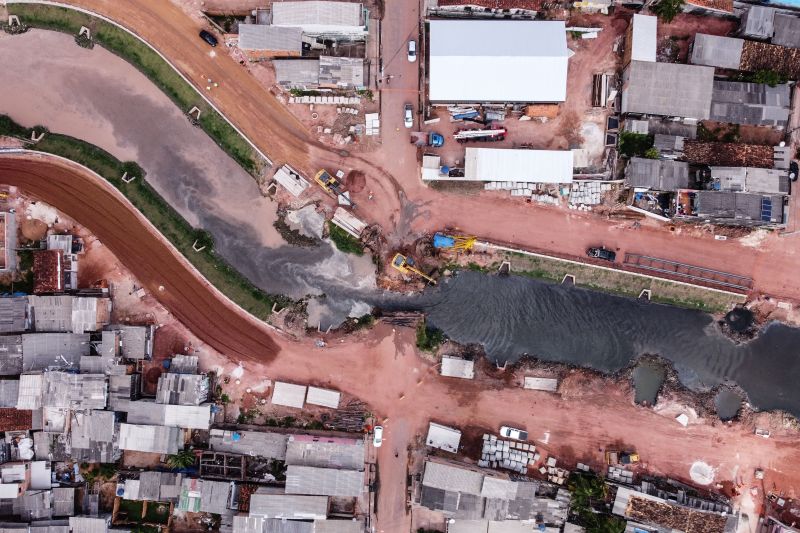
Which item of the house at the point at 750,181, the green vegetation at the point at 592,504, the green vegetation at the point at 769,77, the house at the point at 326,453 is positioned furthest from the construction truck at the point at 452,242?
the green vegetation at the point at 769,77

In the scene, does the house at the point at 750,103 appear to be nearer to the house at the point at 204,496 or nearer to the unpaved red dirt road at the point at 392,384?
the unpaved red dirt road at the point at 392,384

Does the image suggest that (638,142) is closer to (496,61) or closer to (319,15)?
(496,61)

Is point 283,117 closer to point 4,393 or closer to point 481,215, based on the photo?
point 481,215

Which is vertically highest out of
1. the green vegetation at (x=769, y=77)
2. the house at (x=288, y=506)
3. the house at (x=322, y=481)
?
the green vegetation at (x=769, y=77)

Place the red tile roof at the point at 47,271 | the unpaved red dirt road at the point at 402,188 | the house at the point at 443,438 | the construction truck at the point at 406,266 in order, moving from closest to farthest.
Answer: the red tile roof at the point at 47,271
the construction truck at the point at 406,266
the house at the point at 443,438
the unpaved red dirt road at the point at 402,188

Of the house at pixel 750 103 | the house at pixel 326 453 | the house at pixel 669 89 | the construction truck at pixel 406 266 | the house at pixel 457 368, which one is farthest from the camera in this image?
the house at pixel 457 368

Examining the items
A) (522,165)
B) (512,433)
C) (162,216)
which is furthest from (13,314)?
(522,165)

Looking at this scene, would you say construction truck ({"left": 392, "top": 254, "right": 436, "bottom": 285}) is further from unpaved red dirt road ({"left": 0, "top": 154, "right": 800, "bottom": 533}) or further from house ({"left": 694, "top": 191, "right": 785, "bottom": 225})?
house ({"left": 694, "top": 191, "right": 785, "bottom": 225})

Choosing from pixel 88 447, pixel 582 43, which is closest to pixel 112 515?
pixel 88 447
